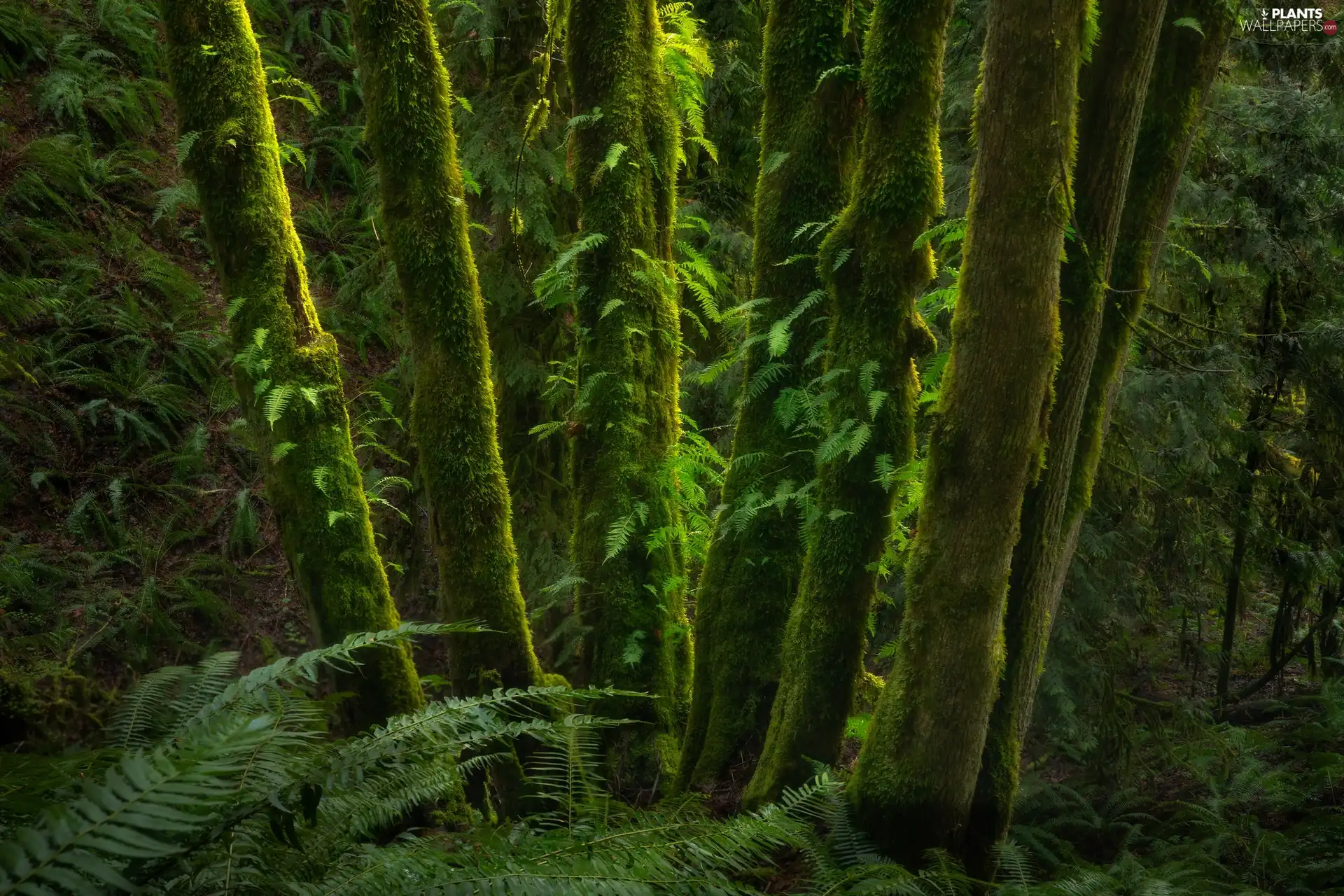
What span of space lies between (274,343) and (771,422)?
8.44 ft

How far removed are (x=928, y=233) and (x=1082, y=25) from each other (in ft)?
3.07

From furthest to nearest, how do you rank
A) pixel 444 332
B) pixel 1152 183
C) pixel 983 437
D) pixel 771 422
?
pixel 771 422
pixel 444 332
pixel 1152 183
pixel 983 437

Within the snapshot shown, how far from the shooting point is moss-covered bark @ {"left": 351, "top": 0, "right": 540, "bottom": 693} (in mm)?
4309

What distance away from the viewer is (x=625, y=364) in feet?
16.2

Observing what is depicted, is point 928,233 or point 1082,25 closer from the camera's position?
point 1082,25

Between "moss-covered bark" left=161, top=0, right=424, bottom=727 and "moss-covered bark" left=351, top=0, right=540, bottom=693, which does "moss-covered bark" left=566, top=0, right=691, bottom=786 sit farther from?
"moss-covered bark" left=161, top=0, right=424, bottom=727

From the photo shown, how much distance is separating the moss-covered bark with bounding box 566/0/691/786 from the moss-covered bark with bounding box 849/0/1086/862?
1.72 m

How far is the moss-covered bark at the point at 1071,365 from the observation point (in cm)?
350

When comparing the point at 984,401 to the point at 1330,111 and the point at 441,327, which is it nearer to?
the point at 441,327

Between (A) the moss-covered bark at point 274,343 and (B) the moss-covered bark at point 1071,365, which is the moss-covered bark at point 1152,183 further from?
(A) the moss-covered bark at point 274,343

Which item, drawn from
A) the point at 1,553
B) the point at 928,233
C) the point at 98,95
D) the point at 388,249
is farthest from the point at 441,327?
the point at 98,95

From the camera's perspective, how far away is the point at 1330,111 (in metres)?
7.43

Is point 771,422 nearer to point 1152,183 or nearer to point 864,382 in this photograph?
point 864,382

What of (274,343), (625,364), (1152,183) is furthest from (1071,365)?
(274,343)
